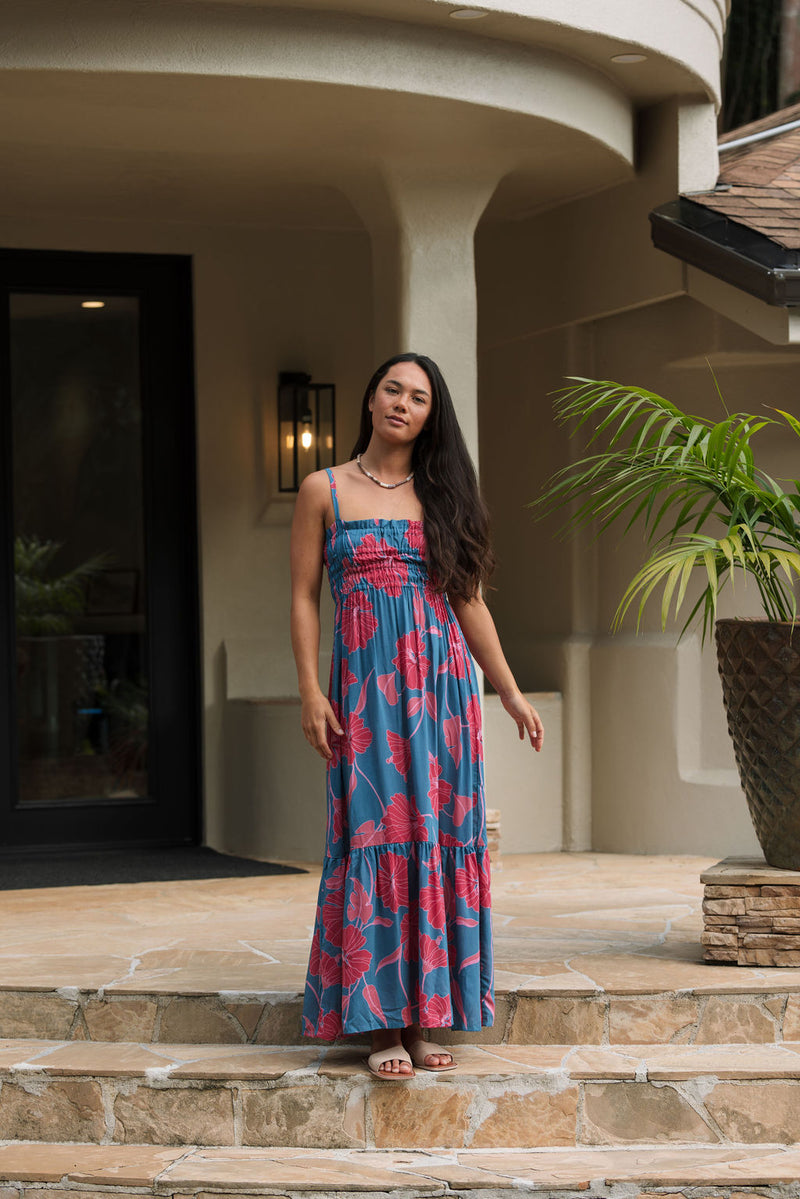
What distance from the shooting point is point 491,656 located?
166 inches

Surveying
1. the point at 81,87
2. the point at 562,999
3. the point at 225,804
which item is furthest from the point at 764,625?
the point at 225,804

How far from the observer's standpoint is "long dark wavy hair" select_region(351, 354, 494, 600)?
409 centimetres

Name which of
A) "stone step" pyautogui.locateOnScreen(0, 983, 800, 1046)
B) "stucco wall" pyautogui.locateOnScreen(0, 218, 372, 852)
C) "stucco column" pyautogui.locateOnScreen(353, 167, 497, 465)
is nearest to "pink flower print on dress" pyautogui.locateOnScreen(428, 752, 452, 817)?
"stone step" pyautogui.locateOnScreen(0, 983, 800, 1046)

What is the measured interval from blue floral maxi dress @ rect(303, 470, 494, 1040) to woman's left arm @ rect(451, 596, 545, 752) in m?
0.11

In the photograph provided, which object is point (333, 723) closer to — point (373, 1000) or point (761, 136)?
point (373, 1000)

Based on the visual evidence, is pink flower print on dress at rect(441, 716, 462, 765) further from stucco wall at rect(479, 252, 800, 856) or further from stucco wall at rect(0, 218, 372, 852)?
stucco wall at rect(0, 218, 372, 852)

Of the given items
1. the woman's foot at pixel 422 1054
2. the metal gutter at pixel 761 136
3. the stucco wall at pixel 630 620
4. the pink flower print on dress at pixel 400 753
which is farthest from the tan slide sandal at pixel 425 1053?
the metal gutter at pixel 761 136

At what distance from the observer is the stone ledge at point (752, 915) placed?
460 centimetres

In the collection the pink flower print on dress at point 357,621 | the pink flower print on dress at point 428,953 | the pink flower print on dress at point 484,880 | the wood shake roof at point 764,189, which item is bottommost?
the pink flower print on dress at point 428,953

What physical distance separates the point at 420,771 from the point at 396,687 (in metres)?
0.24

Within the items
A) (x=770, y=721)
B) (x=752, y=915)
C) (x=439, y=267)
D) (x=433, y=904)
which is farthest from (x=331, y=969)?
(x=439, y=267)

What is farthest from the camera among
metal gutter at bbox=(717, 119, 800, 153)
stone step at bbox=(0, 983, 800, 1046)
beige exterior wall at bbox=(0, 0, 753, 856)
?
metal gutter at bbox=(717, 119, 800, 153)

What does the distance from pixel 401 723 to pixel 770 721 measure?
1.30 meters

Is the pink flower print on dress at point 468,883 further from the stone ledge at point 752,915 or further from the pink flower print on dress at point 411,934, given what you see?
the stone ledge at point 752,915
